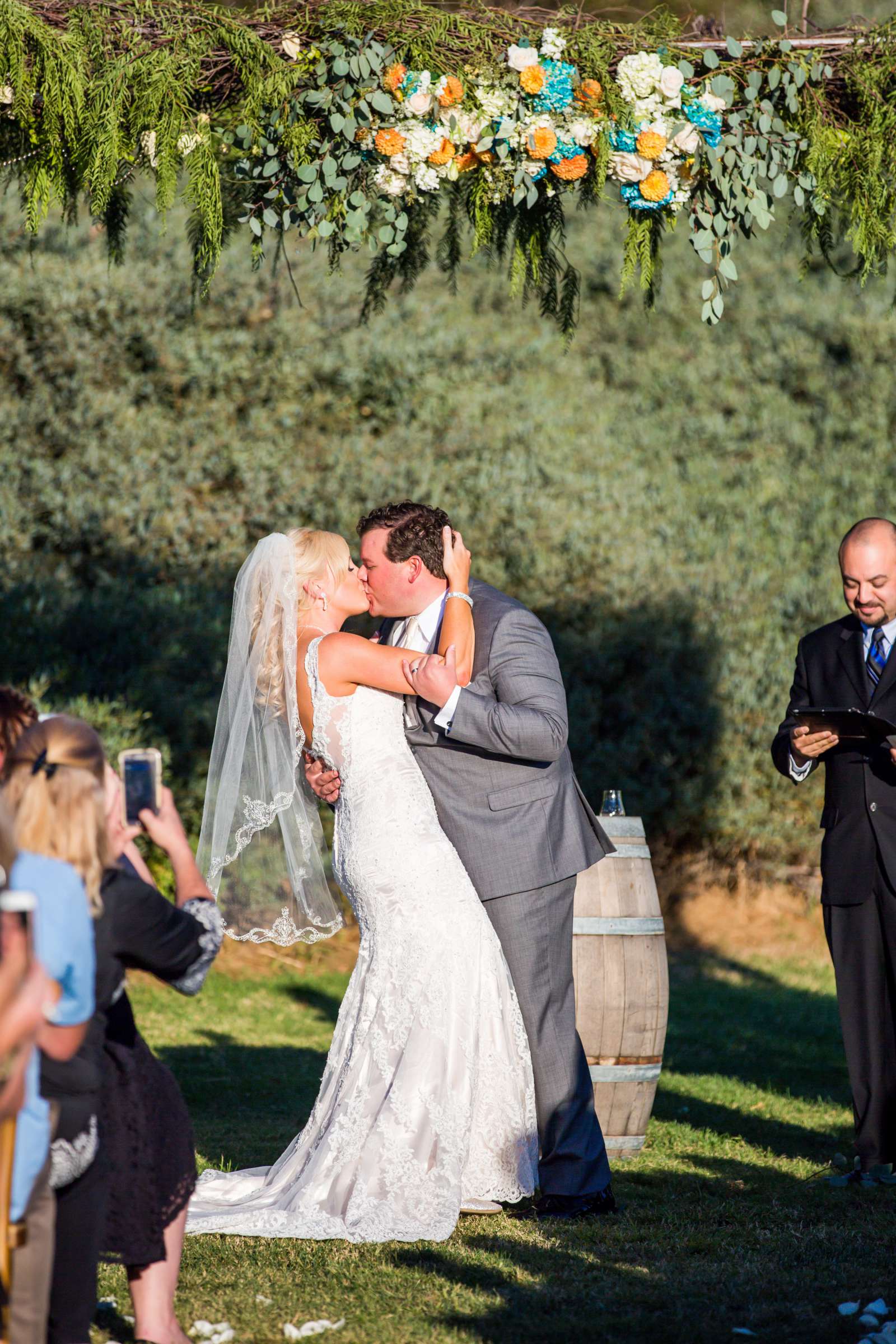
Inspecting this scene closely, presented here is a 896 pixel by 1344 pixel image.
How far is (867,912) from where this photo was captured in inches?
206

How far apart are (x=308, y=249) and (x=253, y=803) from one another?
907cm

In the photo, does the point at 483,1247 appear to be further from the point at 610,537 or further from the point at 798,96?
the point at 610,537

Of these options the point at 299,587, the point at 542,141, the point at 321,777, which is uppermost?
the point at 542,141

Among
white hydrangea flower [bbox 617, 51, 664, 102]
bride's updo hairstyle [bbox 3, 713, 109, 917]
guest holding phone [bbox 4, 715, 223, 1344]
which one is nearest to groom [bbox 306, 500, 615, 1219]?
white hydrangea flower [bbox 617, 51, 664, 102]

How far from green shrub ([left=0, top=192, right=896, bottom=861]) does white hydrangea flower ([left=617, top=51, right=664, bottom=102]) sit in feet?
21.6

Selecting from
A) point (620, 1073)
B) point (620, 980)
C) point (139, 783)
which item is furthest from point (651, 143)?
point (620, 1073)

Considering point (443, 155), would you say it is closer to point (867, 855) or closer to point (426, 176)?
point (426, 176)

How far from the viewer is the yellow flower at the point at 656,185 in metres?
4.48

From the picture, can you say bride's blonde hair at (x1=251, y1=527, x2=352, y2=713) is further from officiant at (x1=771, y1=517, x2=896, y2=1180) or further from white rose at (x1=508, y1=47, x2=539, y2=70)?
officiant at (x1=771, y1=517, x2=896, y2=1180)

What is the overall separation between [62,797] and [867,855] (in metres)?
3.54

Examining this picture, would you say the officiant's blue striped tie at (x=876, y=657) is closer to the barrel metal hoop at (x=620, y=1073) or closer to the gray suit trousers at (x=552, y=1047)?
the gray suit trousers at (x=552, y=1047)

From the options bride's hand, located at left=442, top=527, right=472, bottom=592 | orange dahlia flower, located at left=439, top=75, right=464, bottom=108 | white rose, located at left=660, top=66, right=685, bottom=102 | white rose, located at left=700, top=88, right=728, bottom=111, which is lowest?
bride's hand, located at left=442, top=527, right=472, bottom=592

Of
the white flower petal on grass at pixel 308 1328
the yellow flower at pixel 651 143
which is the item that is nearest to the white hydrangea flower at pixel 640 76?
A: the yellow flower at pixel 651 143

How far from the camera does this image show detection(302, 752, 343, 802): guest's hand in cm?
473
